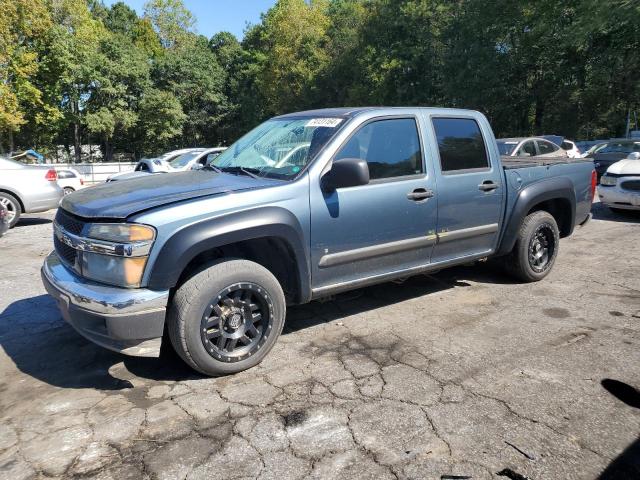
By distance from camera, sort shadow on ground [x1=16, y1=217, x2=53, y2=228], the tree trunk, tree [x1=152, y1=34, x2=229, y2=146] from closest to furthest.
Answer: shadow on ground [x1=16, y1=217, x2=53, y2=228]
the tree trunk
tree [x1=152, y1=34, x2=229, y2=146]

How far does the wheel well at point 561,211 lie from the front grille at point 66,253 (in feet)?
15.5

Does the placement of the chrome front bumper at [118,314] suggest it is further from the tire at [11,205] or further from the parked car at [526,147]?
the parked car at [526,147]

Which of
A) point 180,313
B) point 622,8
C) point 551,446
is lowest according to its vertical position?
point 551,446

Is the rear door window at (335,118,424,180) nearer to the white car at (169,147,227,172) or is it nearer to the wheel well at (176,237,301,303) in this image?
the wheel well at (176,237,301,303)

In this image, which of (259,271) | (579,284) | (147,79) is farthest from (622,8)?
(147,79)

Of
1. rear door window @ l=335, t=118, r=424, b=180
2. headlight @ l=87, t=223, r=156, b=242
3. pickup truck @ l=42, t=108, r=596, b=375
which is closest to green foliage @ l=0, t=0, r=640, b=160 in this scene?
pickup truck @ l=42, t=108, r=596, b=375

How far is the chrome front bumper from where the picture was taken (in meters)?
3.00

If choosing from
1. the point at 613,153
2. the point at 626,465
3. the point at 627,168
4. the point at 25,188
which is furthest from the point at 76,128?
the point at 626,465

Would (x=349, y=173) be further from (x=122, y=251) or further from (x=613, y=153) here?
(x=613, y=153)

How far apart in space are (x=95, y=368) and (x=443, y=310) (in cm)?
300

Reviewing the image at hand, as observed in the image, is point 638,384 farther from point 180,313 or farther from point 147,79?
point 147,79

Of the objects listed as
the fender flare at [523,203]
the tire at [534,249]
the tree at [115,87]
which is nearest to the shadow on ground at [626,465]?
the fender flare at [523,203]

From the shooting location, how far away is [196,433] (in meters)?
2.81

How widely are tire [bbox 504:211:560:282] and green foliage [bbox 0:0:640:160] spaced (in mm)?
14983
